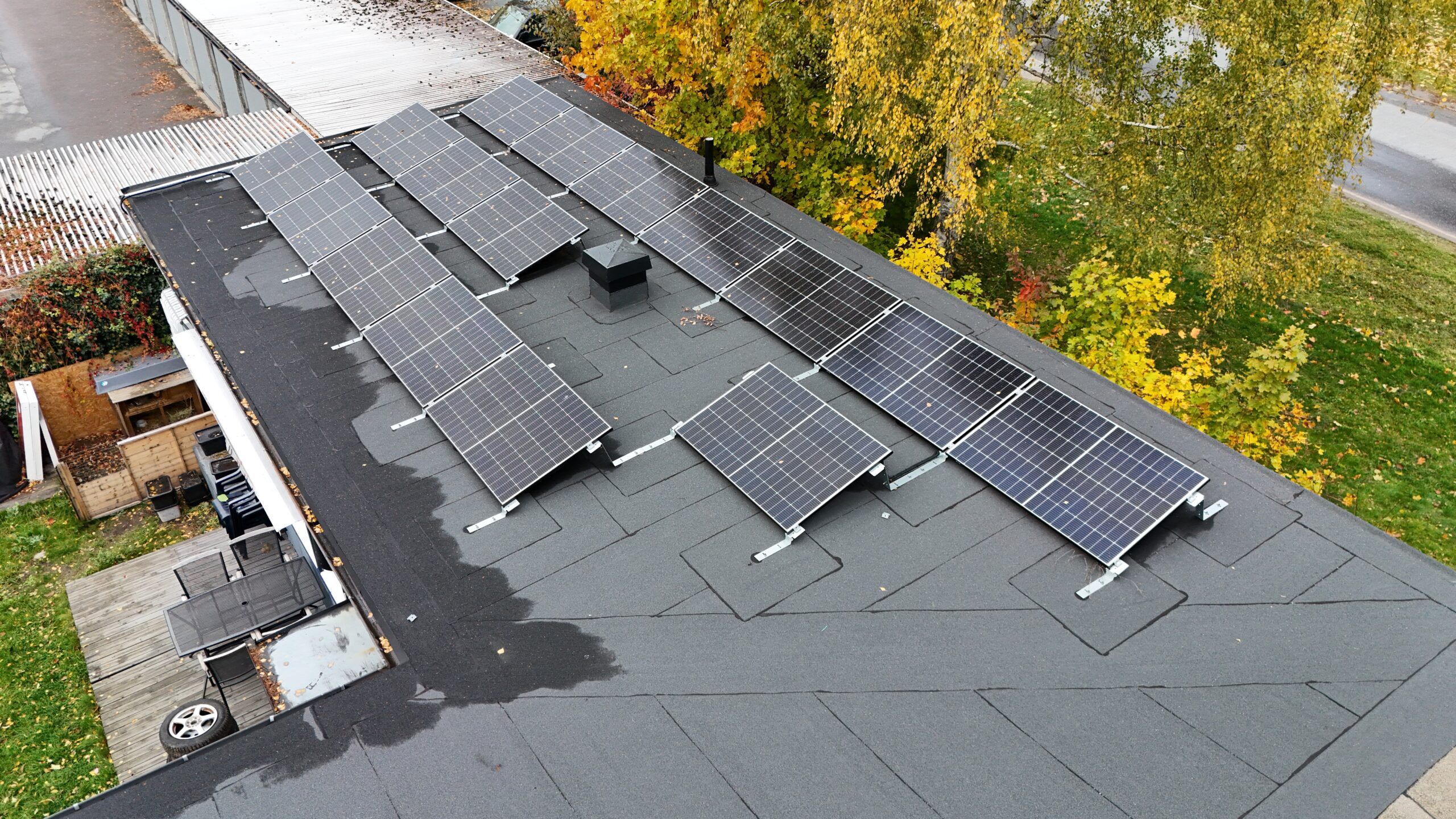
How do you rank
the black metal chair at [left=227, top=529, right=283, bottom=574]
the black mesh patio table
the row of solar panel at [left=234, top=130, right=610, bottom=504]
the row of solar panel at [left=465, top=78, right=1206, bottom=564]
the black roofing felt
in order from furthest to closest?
1. the black metal chair at [left=227, top=529, right=283, bottom=574]
2. the black mesh patio table
3. the row of solar panel at [left=234, top=130, right=610, bottom=504]
4. the row of solar panel at [left=465, top=78, right=1206, bottom=564]
5. the black roofing felt

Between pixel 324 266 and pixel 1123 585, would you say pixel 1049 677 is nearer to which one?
pixel 1123 585

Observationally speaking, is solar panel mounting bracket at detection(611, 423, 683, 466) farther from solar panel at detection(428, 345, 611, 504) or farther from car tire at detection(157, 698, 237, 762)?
car tire at detection(157, 698, 237, 762)

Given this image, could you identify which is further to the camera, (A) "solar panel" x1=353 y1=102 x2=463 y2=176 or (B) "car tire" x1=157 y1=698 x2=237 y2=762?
(A) "solar panel" x1=353 y1=102 x2=463 y2=176

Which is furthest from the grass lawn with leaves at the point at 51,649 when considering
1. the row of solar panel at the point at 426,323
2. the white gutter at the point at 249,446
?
the row of solar panel at the point at 426,323

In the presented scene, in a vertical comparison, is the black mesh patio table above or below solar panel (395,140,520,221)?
below

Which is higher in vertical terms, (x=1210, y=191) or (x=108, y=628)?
(x=1210, y=191)

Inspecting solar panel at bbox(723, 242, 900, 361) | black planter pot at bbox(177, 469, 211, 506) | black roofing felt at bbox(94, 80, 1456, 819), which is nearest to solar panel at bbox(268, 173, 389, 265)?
black roofing felt at bbox(94, 80, 1456, 819)

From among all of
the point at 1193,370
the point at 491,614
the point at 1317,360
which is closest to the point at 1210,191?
the point at 1193,370
